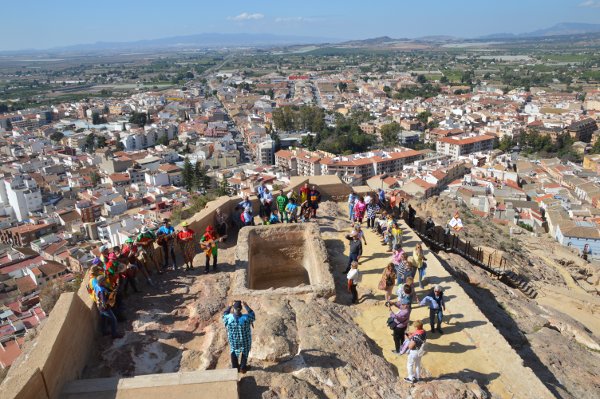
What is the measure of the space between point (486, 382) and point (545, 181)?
3722 cm

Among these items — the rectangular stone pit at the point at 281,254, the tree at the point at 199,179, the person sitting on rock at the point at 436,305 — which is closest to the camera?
the person sitting on rock at the point at 436,305

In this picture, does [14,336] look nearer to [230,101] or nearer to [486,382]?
[486,382]

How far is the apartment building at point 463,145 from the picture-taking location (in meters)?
51.4

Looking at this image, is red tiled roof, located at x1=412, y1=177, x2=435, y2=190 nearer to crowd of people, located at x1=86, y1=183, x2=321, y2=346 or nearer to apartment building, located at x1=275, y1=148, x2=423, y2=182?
apartment building, located at x1=275, y1=148, x2=423, y2=182

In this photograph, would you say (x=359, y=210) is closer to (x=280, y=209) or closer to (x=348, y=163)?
(x=280, y=209)

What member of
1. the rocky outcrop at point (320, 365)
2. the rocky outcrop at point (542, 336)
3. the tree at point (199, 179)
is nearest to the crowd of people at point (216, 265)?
the rocky outcrop at point (320, 365)

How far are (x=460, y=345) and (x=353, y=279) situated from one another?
70.7 inches

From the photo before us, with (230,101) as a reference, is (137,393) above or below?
above

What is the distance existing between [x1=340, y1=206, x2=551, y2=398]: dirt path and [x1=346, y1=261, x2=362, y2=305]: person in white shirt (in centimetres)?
17

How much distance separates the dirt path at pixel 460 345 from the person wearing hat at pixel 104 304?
3.35 metres

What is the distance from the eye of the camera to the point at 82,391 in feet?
14.8

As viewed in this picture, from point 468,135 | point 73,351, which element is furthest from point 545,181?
point 73,351

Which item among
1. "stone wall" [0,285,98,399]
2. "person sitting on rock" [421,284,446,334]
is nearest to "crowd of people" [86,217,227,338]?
"stone wall" [0,285,98,399]

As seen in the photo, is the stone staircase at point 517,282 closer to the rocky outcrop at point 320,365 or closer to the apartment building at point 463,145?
the rocky outcrop at point 320,365
